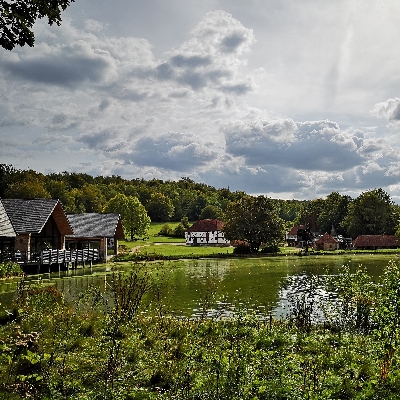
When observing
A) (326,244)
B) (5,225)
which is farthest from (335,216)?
(5,225)

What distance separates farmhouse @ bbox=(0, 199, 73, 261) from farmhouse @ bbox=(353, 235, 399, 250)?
191 ft

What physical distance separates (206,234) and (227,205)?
20.3 metres

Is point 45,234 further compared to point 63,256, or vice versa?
point 45,234

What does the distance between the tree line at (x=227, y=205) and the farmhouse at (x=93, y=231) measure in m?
22.5

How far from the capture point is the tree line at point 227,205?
6800 centimetres

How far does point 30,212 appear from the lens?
133 feet

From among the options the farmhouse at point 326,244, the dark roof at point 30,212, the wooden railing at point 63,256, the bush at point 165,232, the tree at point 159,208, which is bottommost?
the farmhouse at point 326,244

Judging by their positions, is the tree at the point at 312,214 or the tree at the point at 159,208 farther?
the tree at the point at 312,214

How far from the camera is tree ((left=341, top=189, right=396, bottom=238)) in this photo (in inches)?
3583

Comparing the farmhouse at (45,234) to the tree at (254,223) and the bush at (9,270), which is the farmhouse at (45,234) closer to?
the bush at (9,270)

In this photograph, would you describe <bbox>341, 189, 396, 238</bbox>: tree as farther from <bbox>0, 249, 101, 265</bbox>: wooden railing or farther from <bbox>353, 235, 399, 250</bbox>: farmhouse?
<bbox>0, 249, 101, 265</bbox>: wooden railing

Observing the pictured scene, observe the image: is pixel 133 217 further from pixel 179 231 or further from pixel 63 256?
pixel 63 256

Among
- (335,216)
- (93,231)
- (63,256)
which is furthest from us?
(335,216)

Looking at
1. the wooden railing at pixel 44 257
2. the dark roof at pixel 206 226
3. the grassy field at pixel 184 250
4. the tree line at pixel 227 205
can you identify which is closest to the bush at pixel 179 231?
the dark roof at pixel 206 226
